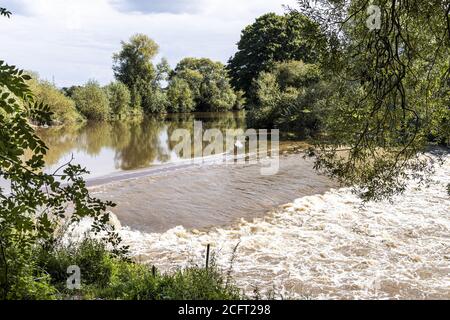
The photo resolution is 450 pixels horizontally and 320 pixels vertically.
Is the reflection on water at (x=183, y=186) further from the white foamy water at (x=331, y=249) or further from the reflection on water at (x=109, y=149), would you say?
A: the white foamy water at (x=331, y=249)

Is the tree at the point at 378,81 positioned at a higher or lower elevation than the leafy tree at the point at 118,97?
lower

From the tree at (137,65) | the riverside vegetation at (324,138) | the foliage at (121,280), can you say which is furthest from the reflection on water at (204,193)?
the tree at (137,65)

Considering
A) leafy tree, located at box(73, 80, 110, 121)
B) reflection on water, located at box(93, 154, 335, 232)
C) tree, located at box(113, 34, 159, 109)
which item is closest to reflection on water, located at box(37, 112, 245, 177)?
reflection on water, located at box(93, 154, 335, 232)

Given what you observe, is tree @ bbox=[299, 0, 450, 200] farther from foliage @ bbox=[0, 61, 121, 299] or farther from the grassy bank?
foliage @ bbox=[0, 61, 121, 299]

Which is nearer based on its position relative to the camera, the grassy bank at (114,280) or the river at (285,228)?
the grassy bank at (114,280)

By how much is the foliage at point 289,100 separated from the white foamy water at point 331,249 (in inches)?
524

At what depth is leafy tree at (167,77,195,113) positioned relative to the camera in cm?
6256

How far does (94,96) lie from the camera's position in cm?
4566

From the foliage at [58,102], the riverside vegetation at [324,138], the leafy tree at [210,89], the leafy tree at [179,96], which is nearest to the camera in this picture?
the riverside vegetation at [324,138]

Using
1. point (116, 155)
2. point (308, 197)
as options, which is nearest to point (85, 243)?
point (308, 197)

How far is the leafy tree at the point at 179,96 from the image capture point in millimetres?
62562

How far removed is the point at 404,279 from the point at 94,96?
4255 cm

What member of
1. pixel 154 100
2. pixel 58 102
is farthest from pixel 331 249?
pixel 154 100
